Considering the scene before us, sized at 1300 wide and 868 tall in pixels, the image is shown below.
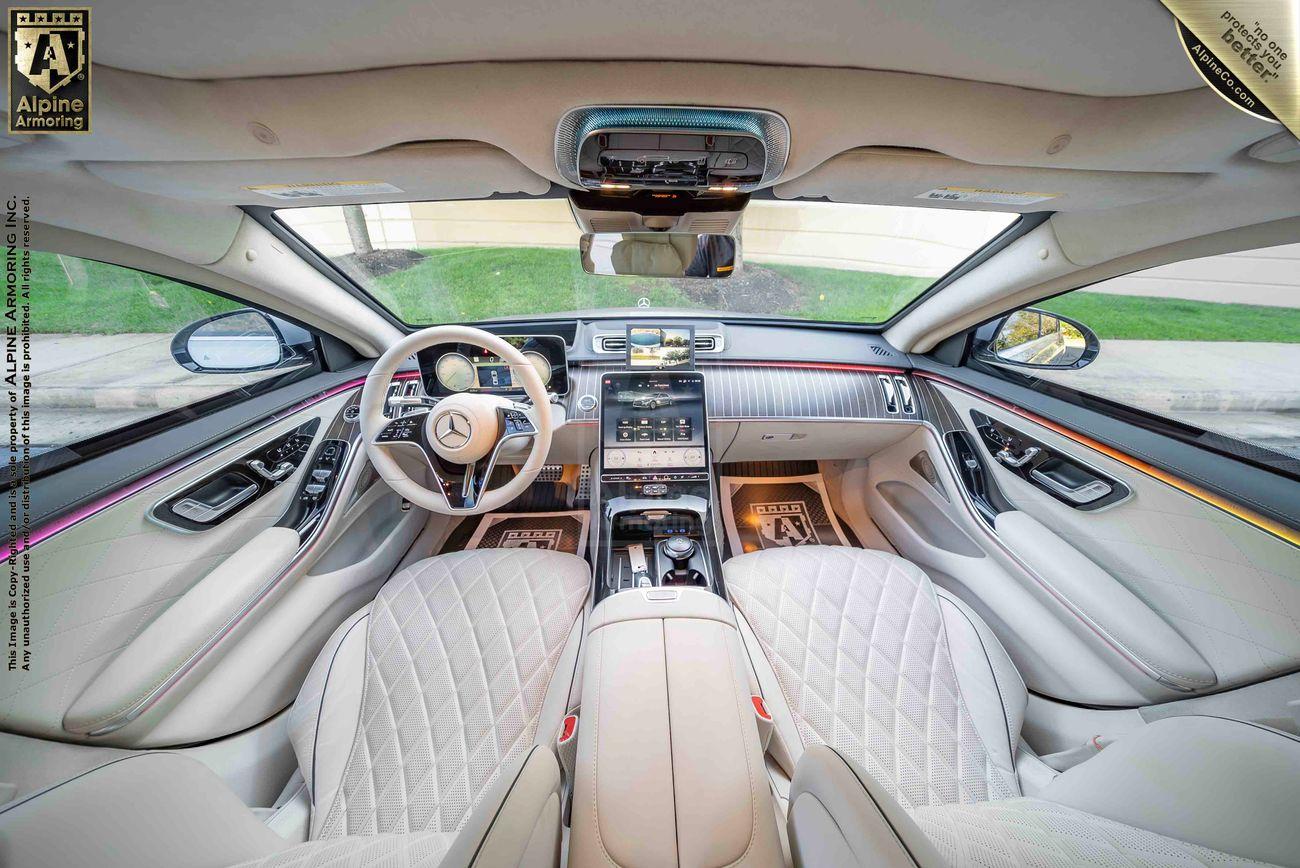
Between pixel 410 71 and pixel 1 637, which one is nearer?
pixel 410 71

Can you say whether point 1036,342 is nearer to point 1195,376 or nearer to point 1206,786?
point 1195,376

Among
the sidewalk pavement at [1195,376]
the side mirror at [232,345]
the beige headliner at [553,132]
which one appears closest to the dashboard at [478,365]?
the side mirror at [232,345]

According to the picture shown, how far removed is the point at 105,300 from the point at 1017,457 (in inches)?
131

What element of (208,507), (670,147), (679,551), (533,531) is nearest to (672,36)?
(670,147)

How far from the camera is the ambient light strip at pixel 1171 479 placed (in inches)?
43.5

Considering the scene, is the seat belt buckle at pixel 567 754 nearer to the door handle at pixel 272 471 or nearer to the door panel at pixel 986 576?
the door handle at pixel 272 471

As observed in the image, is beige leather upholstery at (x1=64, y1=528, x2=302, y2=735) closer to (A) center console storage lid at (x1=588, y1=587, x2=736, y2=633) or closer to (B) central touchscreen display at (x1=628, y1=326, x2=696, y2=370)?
(A) center console storage lid at (x1=588, y1=587, x2=736, y2=633)

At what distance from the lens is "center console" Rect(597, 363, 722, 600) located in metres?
1.77

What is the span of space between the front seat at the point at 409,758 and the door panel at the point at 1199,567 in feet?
5.79

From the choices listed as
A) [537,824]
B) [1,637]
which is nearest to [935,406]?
[537,824]

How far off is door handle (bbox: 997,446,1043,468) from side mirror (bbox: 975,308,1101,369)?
43 centimetres

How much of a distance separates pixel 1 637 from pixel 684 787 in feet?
5.19

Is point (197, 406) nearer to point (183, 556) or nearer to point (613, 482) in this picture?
point (183, 556)

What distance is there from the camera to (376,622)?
1.49m
